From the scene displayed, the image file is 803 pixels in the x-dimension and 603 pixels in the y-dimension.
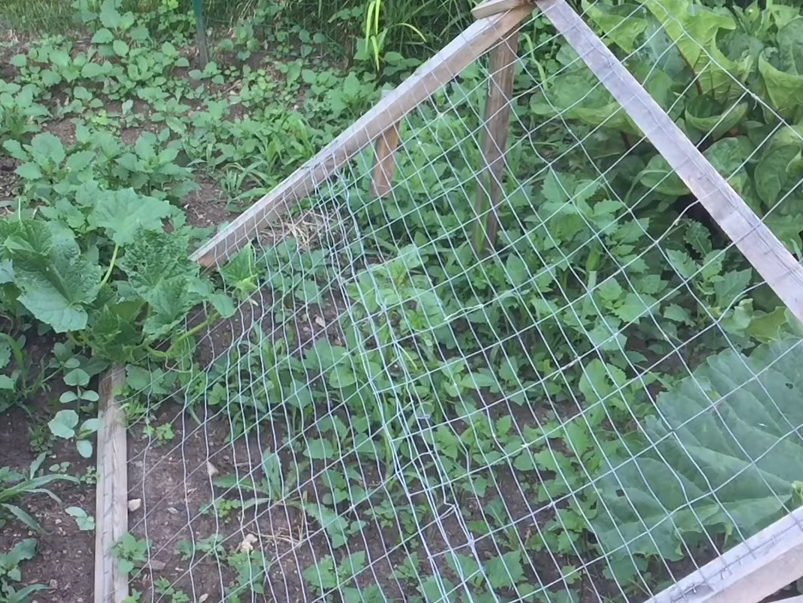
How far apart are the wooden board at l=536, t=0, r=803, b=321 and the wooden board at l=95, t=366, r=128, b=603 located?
5.26ft

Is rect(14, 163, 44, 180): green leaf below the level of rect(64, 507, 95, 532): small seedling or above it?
above

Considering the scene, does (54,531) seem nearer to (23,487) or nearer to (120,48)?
(23,487)

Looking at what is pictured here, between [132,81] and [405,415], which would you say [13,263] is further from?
[132,81]

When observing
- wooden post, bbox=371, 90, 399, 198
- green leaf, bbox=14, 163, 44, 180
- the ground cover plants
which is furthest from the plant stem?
wooden post, bbox=371, 90, 399, 198

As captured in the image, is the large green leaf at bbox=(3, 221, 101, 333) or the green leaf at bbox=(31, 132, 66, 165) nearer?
the large green leaf at bbox=(3, 221, 101, 333)

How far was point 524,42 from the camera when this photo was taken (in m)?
3.43

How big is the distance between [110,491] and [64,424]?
10.0 inches

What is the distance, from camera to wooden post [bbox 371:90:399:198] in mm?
2656

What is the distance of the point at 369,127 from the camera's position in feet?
8.54

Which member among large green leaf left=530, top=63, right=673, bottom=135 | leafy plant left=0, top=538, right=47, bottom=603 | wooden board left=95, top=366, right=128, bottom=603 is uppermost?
leafy plant left=0, top=538, right=47, bottom=603

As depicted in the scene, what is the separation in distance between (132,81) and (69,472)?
6.04 feet

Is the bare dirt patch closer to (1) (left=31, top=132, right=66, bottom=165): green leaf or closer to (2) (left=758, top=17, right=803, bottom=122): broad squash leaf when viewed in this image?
(1) (left=31, top=132, right=66, bottom=165): green leaf

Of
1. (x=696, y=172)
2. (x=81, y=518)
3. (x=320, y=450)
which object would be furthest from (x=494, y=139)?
(x=81, y=518)

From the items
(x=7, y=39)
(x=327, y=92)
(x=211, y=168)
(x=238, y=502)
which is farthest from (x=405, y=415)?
(x=7, y=39)
